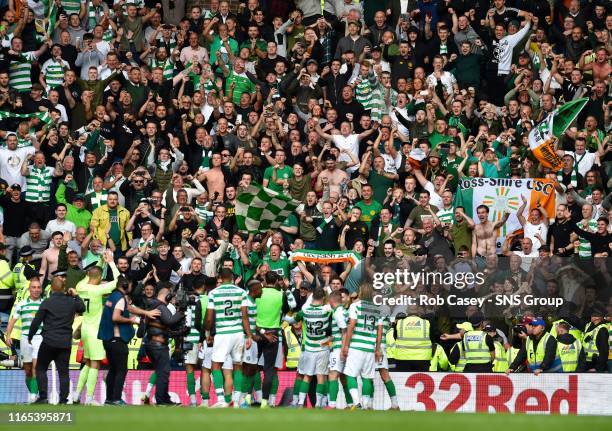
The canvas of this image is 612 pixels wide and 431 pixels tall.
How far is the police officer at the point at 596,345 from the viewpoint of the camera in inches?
871

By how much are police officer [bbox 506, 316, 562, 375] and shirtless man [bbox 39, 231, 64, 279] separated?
756 centimetres

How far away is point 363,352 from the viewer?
2116 cm

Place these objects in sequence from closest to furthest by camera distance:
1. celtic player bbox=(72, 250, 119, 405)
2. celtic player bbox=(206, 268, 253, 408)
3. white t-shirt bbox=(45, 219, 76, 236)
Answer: celtic player bbox=(72, 250, 119, 405) → celtic player bbox=(206, 268, 253, 408) → white t-shirt bbox=(45, 219, 76, 236)

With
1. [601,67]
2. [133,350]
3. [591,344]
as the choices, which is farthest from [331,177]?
[591,344]

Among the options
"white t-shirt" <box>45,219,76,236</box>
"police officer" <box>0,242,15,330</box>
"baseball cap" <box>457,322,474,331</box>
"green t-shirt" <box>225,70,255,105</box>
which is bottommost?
"baseball cap" <box>457,322,474,331</box>

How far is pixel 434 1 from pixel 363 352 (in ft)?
33.3

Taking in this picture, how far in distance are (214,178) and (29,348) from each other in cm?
565

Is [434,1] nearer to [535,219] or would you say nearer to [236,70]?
[236,70]

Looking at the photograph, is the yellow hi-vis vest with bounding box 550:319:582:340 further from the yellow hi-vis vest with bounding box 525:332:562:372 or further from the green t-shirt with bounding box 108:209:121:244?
the green t-shirt with bounding box 108:209:121:244

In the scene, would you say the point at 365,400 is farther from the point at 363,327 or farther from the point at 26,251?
the point at 26,251

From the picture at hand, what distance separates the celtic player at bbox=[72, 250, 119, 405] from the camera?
20.8 metres

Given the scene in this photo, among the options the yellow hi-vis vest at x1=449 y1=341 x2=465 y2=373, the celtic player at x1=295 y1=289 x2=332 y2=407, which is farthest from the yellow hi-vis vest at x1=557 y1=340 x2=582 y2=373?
the celtic player at x1=295 y1=289 x2=332 y2=407

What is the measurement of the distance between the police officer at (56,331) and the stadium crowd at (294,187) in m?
0.03

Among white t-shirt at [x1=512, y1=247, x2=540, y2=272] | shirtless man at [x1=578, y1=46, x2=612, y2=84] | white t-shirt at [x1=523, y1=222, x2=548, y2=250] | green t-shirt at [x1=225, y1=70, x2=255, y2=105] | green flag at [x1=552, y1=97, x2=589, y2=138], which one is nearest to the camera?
white t-shirt at [x1=512, y1=247, x2=540, y2=272]
